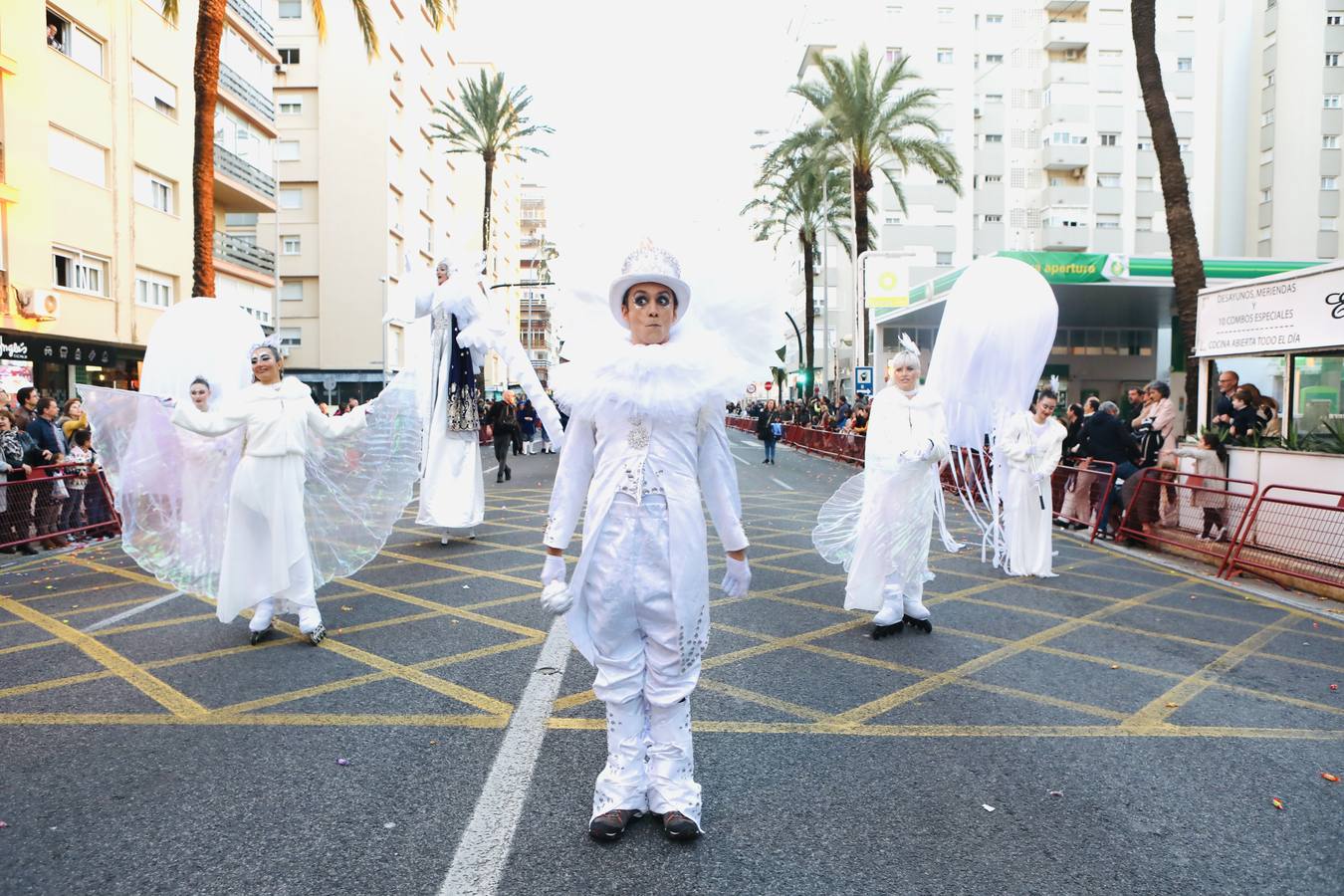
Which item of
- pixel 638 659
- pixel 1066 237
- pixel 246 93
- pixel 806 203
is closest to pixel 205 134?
pixel 638 659

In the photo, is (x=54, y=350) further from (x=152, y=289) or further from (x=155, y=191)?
(x=155, y=191)

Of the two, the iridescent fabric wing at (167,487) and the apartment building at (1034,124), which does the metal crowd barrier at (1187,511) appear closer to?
the iridescent fabric wing at (167,487)

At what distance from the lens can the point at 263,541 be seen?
5887 millimetres

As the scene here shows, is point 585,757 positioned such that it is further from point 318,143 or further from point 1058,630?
point 318,143

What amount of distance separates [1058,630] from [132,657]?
19.6 ft

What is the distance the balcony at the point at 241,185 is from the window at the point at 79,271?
6551mm

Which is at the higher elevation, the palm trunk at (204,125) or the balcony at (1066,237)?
the balcony at (1066,237)

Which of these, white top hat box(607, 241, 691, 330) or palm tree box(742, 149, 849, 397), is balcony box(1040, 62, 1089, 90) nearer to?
palm tree box(742, 149, 849, 397)

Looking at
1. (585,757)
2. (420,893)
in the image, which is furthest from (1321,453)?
(420,893)

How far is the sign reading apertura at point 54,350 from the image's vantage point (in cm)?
1998

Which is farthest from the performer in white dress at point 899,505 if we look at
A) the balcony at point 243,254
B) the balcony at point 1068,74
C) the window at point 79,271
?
the balcony at point 1068,74

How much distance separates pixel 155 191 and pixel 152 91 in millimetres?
2718

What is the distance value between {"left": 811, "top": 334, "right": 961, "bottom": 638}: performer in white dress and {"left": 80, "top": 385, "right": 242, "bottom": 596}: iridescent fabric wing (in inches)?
164

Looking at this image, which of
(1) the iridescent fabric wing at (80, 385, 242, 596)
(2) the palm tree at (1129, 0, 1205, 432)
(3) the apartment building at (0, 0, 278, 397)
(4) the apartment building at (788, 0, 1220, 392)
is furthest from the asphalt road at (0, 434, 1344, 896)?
(4) the apartment building at (788, 0, 1220, 392)
